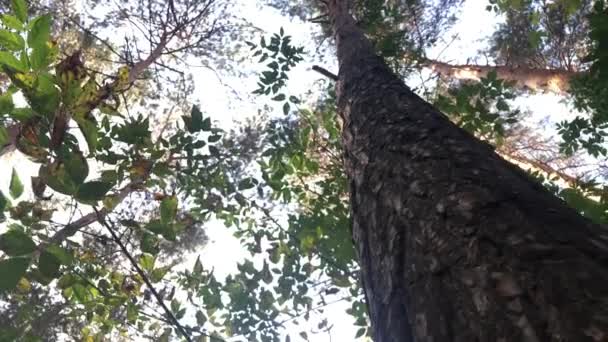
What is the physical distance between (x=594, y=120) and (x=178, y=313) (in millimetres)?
3406

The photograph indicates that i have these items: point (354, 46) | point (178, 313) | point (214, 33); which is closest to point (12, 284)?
point (178, 313)

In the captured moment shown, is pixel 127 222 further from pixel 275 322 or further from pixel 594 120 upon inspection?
pixel 594 120

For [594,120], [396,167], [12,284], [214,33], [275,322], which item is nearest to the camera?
[12,284]

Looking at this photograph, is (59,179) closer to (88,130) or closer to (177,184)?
(88,130)

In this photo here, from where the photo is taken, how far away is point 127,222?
1.96 metres

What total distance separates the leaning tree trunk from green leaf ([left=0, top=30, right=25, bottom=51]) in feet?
3.55

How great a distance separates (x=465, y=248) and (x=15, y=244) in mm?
1151

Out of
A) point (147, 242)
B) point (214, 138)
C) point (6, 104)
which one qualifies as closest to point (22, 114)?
point (6, 104)

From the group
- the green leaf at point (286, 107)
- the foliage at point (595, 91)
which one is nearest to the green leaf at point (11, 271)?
the foliage at point (595, 91)

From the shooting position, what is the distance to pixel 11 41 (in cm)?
145

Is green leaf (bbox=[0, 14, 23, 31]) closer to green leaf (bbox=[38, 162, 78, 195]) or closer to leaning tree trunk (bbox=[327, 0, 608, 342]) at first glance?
green leaf (bbox=[38, 162, 78, 195])

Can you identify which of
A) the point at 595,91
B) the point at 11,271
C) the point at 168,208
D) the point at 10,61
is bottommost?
the point at 11,271

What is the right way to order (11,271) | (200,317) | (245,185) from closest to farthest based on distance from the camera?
(11,271)
(200,317)
(245,185)

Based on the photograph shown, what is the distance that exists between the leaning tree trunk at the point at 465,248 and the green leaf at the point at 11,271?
0.90m
